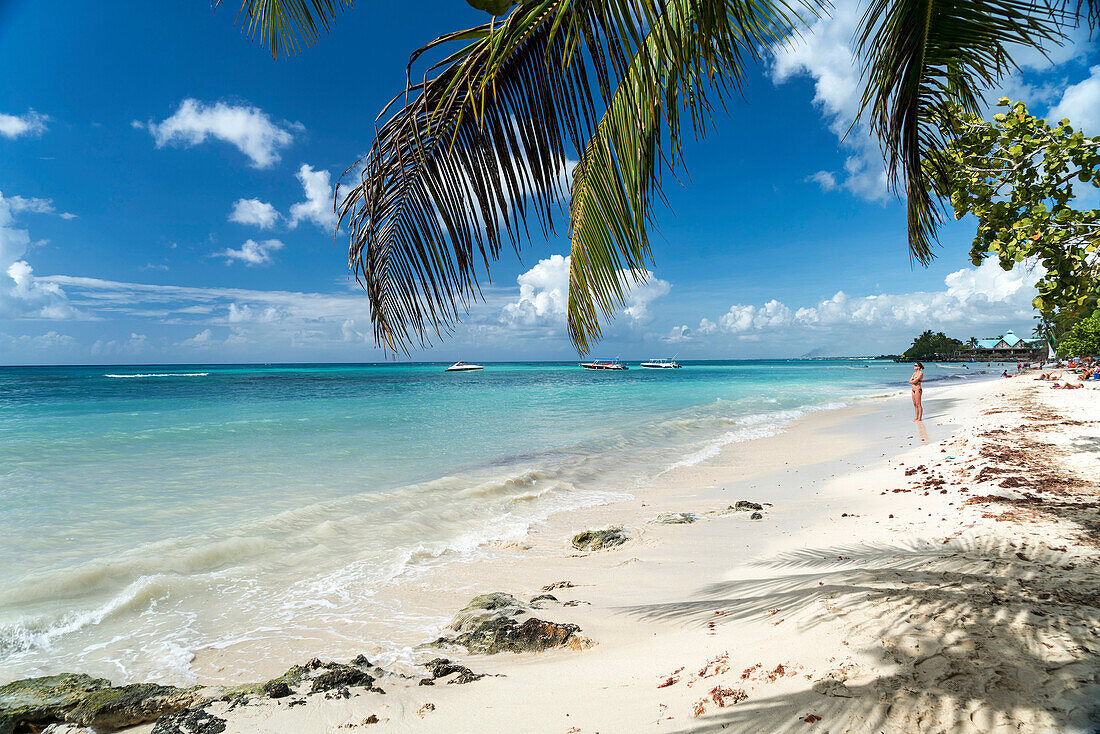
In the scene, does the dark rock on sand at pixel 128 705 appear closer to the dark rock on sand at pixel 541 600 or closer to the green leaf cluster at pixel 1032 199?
the dark rock on sand at pixel 541 600

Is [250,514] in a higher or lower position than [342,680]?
lower

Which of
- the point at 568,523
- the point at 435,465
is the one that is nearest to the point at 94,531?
the point at 435,465

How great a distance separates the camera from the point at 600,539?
637 cm

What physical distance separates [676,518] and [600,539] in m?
1.36

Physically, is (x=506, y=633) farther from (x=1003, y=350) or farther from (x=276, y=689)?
(x=1003, y=350)

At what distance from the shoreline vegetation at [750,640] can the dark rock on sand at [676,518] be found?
223 millimetres

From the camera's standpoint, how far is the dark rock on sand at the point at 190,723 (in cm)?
300

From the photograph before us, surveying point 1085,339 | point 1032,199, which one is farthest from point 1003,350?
point 1032,199

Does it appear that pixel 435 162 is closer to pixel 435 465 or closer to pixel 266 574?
pixel 266 574

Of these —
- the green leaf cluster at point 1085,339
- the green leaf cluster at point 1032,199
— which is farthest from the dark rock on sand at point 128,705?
the green leaf cluster at point 1085,339

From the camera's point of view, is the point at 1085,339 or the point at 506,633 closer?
the point at 506,633

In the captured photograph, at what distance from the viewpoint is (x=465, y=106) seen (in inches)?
71.1

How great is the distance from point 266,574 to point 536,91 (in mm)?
6434

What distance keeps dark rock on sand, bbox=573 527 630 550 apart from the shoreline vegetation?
0.04m
